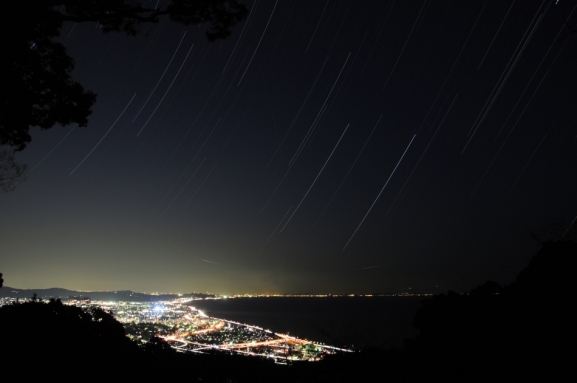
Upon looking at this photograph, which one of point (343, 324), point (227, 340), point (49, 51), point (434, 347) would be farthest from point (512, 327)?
point (227, 340)

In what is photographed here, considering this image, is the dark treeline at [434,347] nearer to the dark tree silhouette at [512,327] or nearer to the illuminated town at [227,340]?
the dark tree silhouette at [512,327]

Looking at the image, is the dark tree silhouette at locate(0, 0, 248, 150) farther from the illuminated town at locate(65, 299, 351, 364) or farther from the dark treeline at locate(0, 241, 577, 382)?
the illuminated town at locate(65, 299, 351, 364)

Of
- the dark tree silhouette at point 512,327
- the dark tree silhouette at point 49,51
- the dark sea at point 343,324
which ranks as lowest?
the dark sea at point 343,324

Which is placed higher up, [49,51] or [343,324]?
[49,51]

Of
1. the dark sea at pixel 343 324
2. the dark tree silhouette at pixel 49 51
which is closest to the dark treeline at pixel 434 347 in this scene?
the dark sea at pixel 343 324

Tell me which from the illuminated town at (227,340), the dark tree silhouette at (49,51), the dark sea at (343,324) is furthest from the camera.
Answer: the illuminated town at (227,340)

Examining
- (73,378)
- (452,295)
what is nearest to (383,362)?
(452,295)

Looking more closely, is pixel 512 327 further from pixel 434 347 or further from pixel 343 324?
pixel 343 324

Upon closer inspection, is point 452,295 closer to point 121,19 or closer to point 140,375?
point 140,375
